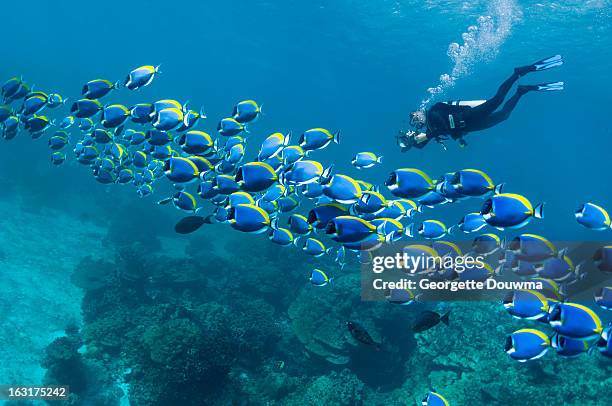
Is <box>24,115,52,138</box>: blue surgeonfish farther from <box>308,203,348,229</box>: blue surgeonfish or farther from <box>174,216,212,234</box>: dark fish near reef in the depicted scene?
A: <box>308,203,348,229</box>: blue surgeonfish

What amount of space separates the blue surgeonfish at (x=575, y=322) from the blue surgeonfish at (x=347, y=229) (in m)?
1.86

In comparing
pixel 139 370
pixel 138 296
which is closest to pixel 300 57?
pixel 138 296

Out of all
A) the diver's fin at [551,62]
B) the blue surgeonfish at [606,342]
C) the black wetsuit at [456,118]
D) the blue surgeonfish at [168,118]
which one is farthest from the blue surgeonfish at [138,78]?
the diver's fin at [551,62]

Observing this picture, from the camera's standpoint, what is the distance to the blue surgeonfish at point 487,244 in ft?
17.8

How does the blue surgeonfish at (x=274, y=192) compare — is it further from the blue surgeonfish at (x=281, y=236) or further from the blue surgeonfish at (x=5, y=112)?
the blue surgeonfish at (x=5, y=112)

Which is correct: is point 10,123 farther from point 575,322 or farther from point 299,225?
point 575,322

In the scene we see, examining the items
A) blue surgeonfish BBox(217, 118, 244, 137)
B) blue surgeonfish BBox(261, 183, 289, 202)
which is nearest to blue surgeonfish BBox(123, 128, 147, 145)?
blue surgeonfish BBox(217, 118, 244, 137)

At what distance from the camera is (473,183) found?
4.42 metres

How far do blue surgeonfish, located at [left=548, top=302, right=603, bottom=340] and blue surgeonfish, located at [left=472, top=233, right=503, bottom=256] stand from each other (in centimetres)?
216

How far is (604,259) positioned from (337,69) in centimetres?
5593

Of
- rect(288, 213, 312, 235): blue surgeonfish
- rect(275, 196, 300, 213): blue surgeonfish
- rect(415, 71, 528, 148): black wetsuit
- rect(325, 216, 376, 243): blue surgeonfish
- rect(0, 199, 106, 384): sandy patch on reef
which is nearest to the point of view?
rect(325, 216, 376, 243): blue surgeonfish

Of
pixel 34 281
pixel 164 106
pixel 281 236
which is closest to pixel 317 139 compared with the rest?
pixel 281 236

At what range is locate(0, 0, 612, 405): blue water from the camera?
24344 millimetres

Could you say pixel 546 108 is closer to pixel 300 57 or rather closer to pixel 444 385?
pixel 300 57
